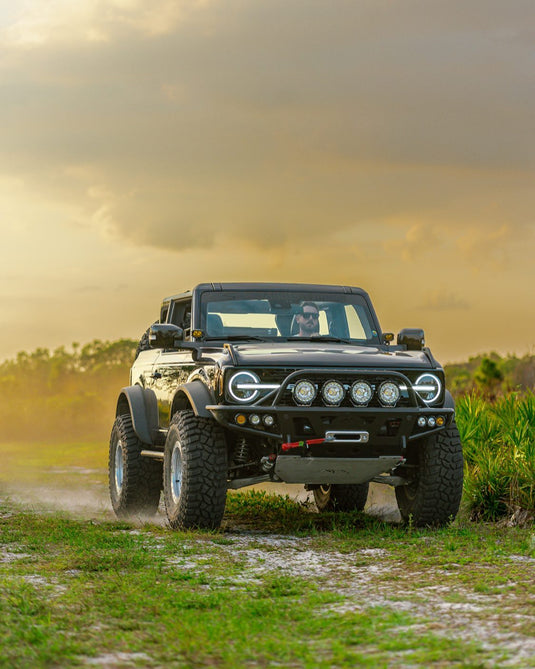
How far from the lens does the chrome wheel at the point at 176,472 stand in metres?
9.49

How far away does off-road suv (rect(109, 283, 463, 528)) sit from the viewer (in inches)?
347

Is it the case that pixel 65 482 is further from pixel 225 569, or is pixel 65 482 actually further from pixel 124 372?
pixel 124 372

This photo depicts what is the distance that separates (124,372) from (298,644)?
127 feet

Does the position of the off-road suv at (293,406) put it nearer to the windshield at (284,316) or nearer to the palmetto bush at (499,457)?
the windshield at (284,316)

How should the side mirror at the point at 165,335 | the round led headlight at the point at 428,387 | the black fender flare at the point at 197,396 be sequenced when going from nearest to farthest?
1. the black fender flare at the point at 197,396
2. the round led headlight at the point at 428,387
3. the side mirror at the point at 165,335

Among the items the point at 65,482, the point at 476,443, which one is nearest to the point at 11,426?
the point at 65,482

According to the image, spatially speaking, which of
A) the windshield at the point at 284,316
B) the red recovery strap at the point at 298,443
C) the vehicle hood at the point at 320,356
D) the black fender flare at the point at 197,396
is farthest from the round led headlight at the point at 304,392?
the windshield at the point at 284,316

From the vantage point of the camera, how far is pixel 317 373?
8789mm

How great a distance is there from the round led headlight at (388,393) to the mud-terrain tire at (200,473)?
1.46 meters

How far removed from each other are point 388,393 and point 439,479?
105 centimetres

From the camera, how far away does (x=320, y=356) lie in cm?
905

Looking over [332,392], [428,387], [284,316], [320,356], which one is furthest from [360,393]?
[284,316]

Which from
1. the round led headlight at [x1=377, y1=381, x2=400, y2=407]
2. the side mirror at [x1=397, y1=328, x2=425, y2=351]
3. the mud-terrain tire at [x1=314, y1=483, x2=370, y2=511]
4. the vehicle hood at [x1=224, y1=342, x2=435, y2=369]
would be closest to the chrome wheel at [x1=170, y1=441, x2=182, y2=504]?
the vehicle hood at [x1=224, y1=342, x2=435, y2=369]

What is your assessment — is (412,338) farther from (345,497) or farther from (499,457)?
(345,497)
